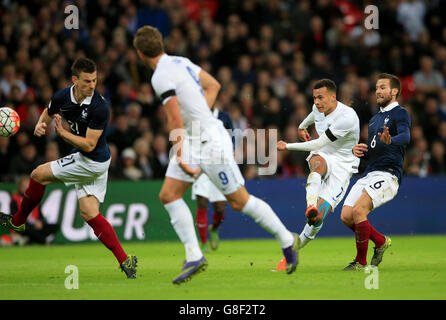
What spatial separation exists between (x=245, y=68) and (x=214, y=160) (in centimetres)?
1043

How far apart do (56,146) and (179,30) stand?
4.79m

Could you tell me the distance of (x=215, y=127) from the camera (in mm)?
7379

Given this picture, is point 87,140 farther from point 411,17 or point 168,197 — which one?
point 411,17

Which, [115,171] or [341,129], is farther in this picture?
[115,171]

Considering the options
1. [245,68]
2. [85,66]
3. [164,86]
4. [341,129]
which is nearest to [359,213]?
[341,129]

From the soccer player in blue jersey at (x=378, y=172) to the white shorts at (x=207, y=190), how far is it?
400cm

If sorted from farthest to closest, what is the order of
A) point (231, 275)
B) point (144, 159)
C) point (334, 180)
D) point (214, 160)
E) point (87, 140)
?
point (144, 159) → point (334, 180) → point (231, 275) → point (87, 140) → point (214, 160)

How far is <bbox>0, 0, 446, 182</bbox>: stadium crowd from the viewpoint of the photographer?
15656 mm

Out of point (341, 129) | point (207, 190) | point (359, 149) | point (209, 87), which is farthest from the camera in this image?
point (207, 190)

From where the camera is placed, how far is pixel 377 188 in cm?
892

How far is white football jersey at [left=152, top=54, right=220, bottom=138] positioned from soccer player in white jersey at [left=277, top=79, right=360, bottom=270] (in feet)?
6.33

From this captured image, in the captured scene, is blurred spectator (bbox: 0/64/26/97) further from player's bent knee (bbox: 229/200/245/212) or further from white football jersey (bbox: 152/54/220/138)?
player's bent knee (bbox: 229/200/245/212)

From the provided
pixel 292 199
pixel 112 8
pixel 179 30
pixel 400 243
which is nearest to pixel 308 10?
pixel 179 30

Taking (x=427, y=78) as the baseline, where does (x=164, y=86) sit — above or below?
below
